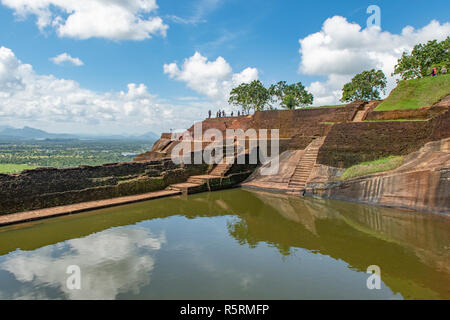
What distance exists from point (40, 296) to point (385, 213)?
8.14 meters

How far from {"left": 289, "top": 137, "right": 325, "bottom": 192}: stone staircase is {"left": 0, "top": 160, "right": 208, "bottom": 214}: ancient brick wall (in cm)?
455

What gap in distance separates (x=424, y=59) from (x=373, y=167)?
1373cm

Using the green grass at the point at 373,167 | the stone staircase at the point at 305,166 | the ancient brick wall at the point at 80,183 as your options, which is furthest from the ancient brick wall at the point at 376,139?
the ancient brick wall at the point at 80,183

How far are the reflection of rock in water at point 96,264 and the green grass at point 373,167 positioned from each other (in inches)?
267

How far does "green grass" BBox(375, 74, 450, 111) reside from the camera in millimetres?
11688

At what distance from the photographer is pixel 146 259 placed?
200 inches

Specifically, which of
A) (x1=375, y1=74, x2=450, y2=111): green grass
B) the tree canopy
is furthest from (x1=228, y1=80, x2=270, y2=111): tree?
(x1=375, y1=74, x2=450, y2=111): green grass

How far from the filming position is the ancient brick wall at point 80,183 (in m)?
7.88

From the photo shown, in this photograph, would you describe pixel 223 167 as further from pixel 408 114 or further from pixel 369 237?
pixel 408 114

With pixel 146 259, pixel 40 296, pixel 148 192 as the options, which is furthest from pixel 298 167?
pixel 40 296

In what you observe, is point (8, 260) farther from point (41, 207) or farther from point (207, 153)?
point (207, 153)

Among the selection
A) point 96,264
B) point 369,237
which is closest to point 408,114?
point 369,237

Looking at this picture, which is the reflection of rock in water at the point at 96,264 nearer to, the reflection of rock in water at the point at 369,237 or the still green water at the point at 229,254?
the still green water at the point at 229,254

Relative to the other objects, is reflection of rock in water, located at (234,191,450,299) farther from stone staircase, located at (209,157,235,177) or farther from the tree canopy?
the tree canopy
